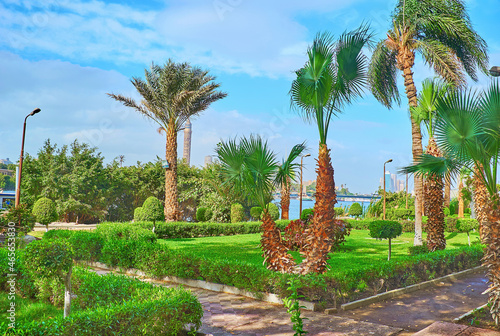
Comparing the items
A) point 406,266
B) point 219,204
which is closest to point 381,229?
point 406,266

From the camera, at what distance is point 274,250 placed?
8609 mm

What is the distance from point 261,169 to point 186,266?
2942 millimetres

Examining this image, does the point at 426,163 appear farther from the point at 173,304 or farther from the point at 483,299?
the point at 173,304

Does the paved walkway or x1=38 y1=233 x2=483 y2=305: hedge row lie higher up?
x1=38 y1=233 x2=483 y2=305: hedge row

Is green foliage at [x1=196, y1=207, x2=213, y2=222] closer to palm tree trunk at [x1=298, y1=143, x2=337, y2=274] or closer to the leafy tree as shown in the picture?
palm tree trunk at [x1=298, y1=143, x2=337, y2=274]

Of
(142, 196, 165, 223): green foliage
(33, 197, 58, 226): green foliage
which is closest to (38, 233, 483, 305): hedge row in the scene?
(142, 196, 165, 223): green foliage

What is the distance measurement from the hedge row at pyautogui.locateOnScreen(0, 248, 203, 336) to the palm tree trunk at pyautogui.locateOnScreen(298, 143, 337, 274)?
330cm

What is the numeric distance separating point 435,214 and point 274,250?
7.89 metres

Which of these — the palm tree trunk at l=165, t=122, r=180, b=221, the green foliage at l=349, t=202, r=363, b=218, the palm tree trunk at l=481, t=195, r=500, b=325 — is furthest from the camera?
the green foliage at l=349, t=202, r=363, b=218

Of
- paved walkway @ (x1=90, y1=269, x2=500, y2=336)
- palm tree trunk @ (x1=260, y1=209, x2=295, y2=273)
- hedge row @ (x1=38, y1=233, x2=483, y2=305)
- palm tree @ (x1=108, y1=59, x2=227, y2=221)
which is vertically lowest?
paved walkway @ (x1=90, y1=269, x2=500, y2=336)

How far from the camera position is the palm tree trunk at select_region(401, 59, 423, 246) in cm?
1600

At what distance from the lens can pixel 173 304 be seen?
5.00m

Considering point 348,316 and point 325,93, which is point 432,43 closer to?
point 325,93

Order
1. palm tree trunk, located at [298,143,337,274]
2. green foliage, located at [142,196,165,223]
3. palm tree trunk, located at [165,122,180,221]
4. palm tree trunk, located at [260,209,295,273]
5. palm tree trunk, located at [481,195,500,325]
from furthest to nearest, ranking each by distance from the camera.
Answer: palm tree trunk, located at [165,122,180,221] < green foliage, located at [142,196,165,223] < palm tree trunk, located at [260,209,295,273] < palm tree trunk, located at [298,143,337,274] < palm tree trunk, located at [481,195,500,325]
